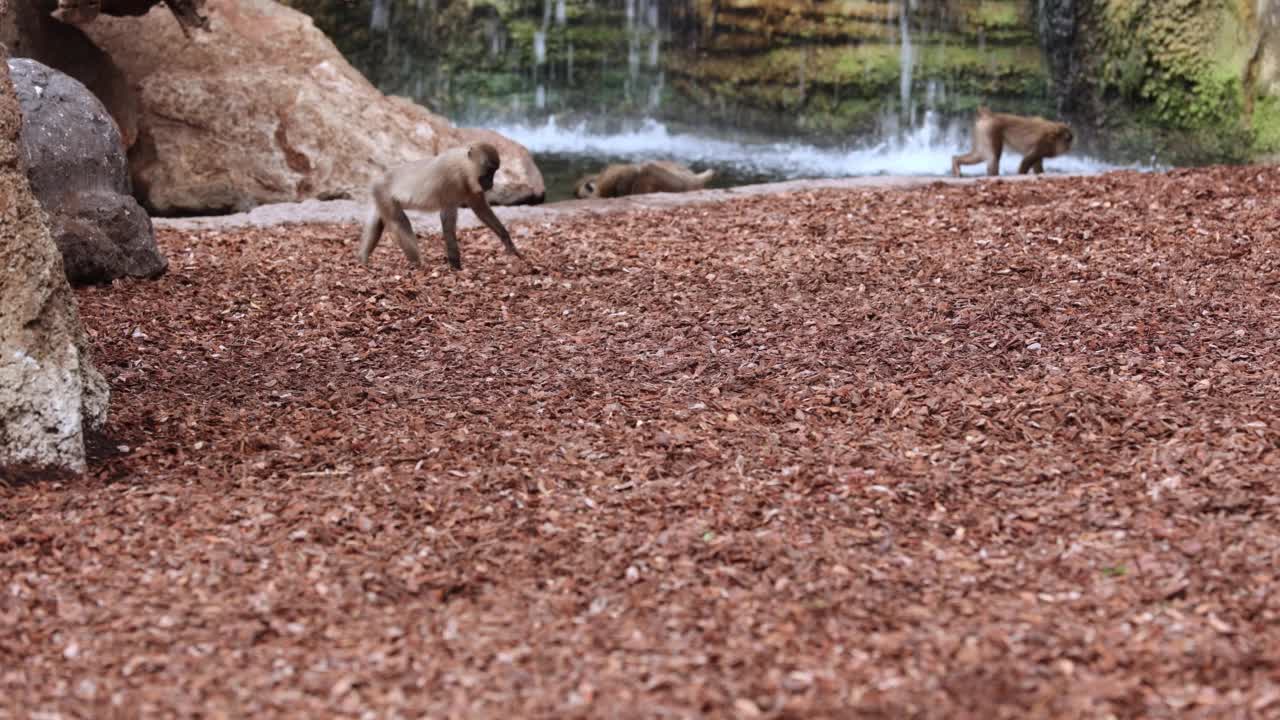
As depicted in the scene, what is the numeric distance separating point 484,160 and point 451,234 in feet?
1.52

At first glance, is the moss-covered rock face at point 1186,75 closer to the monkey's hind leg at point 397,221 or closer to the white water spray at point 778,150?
the white water spray at point 778,150

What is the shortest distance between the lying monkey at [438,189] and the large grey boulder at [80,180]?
132 cm

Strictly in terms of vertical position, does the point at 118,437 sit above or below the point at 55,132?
below

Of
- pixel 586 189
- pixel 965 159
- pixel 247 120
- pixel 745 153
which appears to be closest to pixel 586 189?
pixel 586 189

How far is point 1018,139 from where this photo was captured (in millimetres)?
12227

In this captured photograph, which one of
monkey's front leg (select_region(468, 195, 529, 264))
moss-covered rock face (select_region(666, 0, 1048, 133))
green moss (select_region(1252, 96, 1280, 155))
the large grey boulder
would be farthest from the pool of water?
the large grey boulder

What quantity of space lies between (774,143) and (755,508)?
13.4m

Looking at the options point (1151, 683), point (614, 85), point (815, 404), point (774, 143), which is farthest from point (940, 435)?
point (614, 85)

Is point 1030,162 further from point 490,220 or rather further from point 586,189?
point 490,220

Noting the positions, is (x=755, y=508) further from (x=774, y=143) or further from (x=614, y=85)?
(x=614, y=85)

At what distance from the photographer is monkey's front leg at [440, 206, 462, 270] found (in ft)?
25.4

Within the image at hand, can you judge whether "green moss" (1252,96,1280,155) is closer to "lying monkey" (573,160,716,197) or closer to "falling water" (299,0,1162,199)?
"falling water" (299,0,1162,199)

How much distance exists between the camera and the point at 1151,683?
3188 millimetres

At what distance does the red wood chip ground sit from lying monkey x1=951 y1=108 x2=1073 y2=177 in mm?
4521
